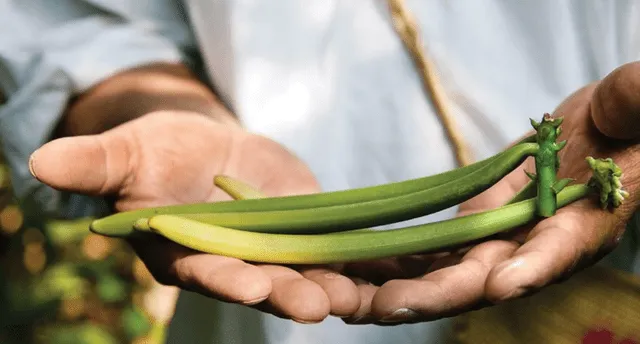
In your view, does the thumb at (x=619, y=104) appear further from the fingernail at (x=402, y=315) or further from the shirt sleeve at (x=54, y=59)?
the shirt sleeve at (x=54, y=59)

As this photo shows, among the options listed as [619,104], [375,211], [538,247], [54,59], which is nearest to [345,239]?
[375,211]

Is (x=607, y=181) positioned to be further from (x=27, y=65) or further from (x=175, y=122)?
(x=27, y=65)

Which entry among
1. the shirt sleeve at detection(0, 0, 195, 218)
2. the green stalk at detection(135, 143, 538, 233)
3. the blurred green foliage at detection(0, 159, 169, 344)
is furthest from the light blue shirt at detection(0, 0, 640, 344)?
the blurred green foliage at detection(0, 159, 169, 344)

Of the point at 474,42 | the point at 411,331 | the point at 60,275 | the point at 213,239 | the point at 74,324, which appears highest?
the point at 474,42

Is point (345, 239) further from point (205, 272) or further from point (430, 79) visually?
point (430, 79)

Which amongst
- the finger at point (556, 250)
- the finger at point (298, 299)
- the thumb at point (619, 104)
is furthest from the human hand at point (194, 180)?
the thumb at point (619, 104)

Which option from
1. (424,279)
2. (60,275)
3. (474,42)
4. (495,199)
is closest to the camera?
(424,279)

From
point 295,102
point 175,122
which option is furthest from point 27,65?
point 295,102
